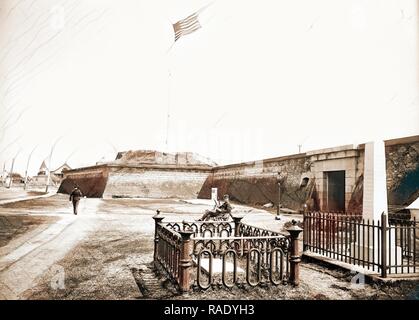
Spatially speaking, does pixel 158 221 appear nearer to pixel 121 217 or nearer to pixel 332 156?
pixel 121 217

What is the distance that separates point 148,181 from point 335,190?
43.9 ft

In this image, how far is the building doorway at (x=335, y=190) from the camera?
9.65 m

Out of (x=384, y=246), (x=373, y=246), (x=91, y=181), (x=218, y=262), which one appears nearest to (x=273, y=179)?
(x=218, y=262)

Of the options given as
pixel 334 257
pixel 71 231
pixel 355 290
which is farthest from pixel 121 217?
pixel 355 290

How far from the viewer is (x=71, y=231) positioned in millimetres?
7695

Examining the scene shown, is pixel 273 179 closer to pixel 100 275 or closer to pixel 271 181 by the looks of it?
pixel 271 181

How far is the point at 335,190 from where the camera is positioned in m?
10.0

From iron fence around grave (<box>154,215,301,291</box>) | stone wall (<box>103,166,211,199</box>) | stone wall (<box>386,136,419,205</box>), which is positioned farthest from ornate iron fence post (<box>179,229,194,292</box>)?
stone wall (<box>103,166,211,199</box>)

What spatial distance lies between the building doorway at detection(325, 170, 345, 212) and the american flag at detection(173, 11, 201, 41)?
6.96 meters

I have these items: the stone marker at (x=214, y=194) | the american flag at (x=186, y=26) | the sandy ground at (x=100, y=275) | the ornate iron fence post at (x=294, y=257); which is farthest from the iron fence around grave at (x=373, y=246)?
the stone marker at (x=214, y=194)

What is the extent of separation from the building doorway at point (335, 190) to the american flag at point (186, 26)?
22.8ft

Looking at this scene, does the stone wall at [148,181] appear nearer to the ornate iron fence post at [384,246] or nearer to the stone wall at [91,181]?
the stone wall at [91,181]

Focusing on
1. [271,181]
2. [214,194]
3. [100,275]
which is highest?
[271,181]
